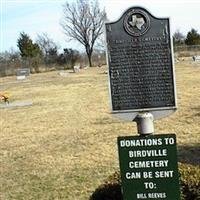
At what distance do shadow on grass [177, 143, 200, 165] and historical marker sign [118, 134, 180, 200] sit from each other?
158 inches

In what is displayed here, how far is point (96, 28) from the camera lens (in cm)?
8481

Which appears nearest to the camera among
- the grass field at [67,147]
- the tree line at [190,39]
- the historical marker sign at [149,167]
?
the historical marker sign at [149,167]

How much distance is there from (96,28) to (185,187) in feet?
264

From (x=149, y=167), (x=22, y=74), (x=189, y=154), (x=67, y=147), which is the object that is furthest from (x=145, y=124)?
(x=22, y=74)

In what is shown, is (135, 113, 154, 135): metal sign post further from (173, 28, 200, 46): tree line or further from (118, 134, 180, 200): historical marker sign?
(173, 28, 200, 46): tree line

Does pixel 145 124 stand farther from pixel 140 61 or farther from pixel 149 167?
pixel 140 61

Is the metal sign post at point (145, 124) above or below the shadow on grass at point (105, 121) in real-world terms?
above

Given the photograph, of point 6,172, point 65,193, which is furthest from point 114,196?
point 6,172

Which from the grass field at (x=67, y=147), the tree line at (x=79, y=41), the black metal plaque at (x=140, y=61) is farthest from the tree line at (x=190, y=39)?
the black metal plaque at (x=140, y=61)

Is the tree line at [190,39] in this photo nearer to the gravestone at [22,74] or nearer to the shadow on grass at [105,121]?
the gravestone at [22,74]

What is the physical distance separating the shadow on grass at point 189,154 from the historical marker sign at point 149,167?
4010 mm

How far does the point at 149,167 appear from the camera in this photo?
185 inches

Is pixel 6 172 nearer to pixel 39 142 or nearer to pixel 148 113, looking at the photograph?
pixel 39 142

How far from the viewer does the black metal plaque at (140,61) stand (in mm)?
4738
